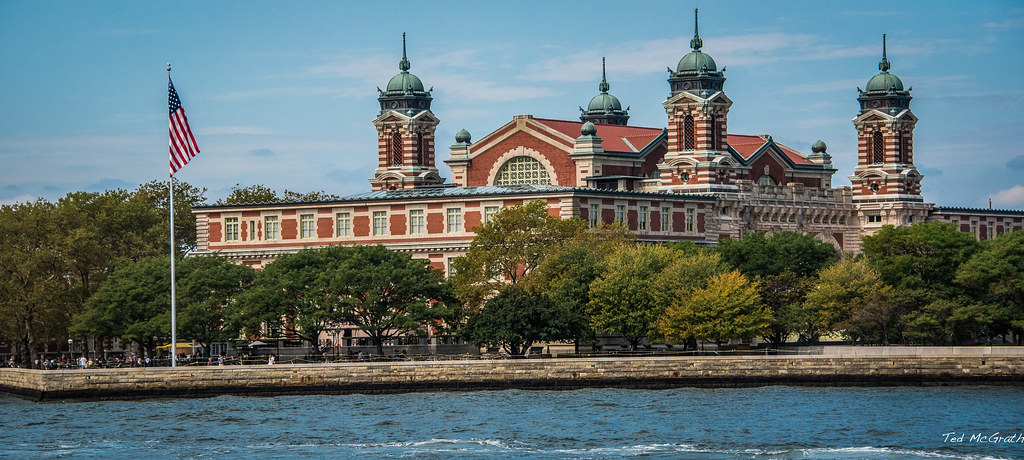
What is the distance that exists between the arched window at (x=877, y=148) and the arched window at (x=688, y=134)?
20.4 m

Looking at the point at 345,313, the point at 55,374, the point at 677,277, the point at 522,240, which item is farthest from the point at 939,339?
the point at 55,374

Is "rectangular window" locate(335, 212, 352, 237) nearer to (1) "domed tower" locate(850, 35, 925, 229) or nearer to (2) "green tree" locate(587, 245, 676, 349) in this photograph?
(2) "green tree" locate(587, 245, 676, 349)

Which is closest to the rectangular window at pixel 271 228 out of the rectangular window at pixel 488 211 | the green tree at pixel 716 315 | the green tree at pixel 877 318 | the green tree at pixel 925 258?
the rectangular window at pixel 488 211

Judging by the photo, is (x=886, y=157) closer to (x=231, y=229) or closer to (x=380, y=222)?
(x=380, y=222)

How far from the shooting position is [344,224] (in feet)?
428

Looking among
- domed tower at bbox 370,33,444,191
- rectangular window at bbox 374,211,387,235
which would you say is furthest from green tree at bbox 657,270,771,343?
domed tower at bbox 370,33,444,191

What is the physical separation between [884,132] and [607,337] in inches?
1886

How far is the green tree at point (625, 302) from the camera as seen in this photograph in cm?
10788

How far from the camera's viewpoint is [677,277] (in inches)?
4313

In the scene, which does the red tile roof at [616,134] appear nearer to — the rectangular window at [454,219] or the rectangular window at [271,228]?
the rectangular window at [454,219]

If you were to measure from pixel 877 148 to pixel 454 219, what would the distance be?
149 feet

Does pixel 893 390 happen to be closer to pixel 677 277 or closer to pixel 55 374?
pixel 677 277

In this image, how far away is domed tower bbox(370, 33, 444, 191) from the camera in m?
154

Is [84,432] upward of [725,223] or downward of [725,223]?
downward
